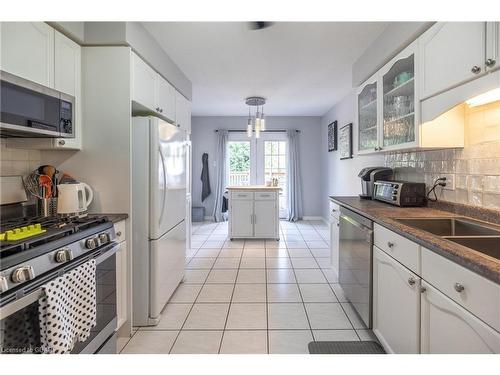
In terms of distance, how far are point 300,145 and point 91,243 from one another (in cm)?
524

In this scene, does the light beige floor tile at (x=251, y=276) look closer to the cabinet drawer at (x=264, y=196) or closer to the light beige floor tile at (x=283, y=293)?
the light beige floor tile at (x=283, y=293)

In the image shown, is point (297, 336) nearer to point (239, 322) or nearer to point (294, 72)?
point (239, 322)

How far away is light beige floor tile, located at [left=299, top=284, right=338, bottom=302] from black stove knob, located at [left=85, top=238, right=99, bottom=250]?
178cm

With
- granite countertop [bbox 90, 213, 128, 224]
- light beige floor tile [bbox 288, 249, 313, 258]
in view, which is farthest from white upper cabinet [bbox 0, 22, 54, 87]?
light beige floor tile [bbox 288, 249, 313, 258]

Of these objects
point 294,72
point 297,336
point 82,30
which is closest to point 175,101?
point 82,30

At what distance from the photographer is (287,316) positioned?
210 cm

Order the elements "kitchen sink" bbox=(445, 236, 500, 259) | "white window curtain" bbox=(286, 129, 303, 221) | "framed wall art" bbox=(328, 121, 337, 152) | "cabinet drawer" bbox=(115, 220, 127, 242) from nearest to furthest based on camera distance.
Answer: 1. "kitchen sink" bbox=(445, 236, 500, 259)
2. "cabinet drawer" bbox=(115, 220, 127, 242)
3. "framed wall art" bbox=(328, 121, 337, 152)
4. "white window curtain" bbox=(286, 129, 303, 221)

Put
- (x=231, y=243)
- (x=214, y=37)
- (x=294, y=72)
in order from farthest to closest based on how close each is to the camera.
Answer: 1. (x=231, y=243)
2. (x=294, y=72)
3. (x=214, y=37)

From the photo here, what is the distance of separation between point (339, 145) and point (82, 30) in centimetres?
406

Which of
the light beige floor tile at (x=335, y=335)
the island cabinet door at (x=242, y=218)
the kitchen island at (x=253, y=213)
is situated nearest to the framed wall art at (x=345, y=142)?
the kitchen island at (x=253, y=213)

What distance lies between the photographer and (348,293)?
2191mm

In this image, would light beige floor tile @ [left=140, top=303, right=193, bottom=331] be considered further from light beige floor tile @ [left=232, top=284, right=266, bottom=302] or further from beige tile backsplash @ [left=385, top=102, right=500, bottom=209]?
beige tile backsplash @ [left=385, top=102, right=500, bottom=209]

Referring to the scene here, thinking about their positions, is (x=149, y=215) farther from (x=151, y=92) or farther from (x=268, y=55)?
(x=268, y=55)

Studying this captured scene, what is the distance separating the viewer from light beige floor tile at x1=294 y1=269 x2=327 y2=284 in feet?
9.01
